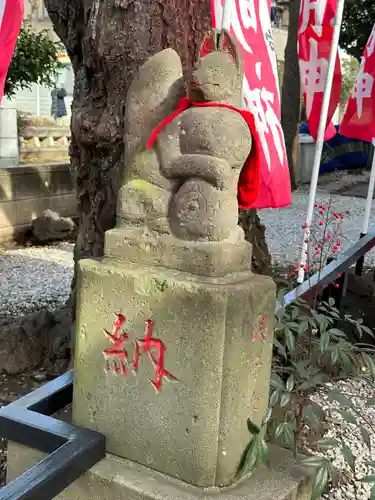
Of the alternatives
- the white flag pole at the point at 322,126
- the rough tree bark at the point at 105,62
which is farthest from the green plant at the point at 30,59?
the white flag pole at the point at 322,126

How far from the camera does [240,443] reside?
179 centimetres

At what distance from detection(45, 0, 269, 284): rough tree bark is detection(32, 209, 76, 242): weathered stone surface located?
4.04 m

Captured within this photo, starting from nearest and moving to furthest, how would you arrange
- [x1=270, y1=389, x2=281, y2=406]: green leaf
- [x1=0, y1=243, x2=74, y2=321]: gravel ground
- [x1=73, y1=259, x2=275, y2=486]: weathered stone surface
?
[x1=73, y1=259, x2=275, y2=486]: weathered stone surface → [x1=270, y1=389, x2=281, y2=406]: green leaf → [x1=0, y1=243, x2=74, y2=321]: gravel ground

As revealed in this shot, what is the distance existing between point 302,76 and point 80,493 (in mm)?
3745

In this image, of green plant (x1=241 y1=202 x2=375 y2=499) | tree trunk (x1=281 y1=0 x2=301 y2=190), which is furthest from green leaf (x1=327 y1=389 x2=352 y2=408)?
tree trunk (x1=281 y1=0 x2=301 y2=190)

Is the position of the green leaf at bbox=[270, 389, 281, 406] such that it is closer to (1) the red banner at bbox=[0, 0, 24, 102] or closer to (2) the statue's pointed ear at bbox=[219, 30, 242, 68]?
(2) the statue's pointed ear at bbox=[219, 30, 242, 68]

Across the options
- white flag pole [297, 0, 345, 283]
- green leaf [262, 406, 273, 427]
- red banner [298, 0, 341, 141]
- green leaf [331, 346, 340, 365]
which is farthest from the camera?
red banner [298, 0, 341, 141]

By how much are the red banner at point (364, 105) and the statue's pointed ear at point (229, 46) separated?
12.3ft

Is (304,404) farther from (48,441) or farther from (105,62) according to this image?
(105,62)

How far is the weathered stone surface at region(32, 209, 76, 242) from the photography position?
7.57 m

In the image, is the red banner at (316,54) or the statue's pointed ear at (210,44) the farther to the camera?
the red banner at (316,54)

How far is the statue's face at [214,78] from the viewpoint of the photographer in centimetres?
168

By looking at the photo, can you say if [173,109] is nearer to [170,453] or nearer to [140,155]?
[140,155]

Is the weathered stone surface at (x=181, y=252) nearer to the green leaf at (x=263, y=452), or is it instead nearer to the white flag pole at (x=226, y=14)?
the green leaf at (x=263, y=452)
